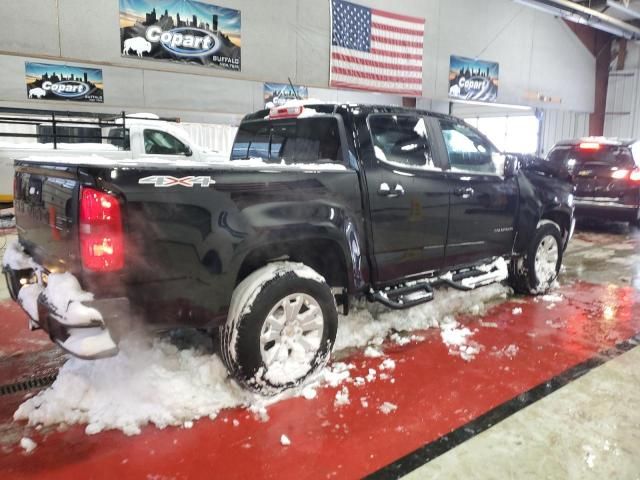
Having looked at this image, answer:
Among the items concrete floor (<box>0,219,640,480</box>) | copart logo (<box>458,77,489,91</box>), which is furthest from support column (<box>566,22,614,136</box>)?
concrete floor (<box>0,219,640,480</box>)

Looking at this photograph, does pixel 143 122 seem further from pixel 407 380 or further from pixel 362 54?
pixel 407 380

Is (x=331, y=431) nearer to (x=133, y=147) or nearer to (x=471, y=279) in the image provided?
(x=471, y=279)

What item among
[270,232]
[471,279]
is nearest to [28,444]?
[270,232]

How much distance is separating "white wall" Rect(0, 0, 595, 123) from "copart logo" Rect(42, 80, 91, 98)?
31 centimetres

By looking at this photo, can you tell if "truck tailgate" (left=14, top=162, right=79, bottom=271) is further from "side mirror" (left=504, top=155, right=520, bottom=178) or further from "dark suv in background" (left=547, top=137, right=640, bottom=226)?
"dark suv in background" (left=547, top=137, right=640, bottom=226)

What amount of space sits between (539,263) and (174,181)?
13.3ft

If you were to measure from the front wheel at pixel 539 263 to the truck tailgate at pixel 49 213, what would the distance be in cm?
407

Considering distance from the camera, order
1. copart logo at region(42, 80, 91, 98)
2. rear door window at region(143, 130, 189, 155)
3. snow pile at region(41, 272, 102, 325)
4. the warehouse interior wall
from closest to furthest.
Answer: snow pile at region(41, 272, 102, 325)
rear door window at region(143, 130, 189, 155)
copart logo at region(42, 80, 91, 98)
the warehouse interior wall

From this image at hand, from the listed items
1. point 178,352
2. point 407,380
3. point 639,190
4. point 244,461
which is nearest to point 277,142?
point 178,352

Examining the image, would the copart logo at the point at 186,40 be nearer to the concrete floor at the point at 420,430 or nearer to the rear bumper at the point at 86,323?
the concrete floor at the point at 420,430

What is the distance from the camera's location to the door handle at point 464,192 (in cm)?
407

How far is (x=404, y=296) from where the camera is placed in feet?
12.3

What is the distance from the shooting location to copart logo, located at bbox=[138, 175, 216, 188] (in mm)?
2439

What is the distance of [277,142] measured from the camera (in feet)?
13.2
